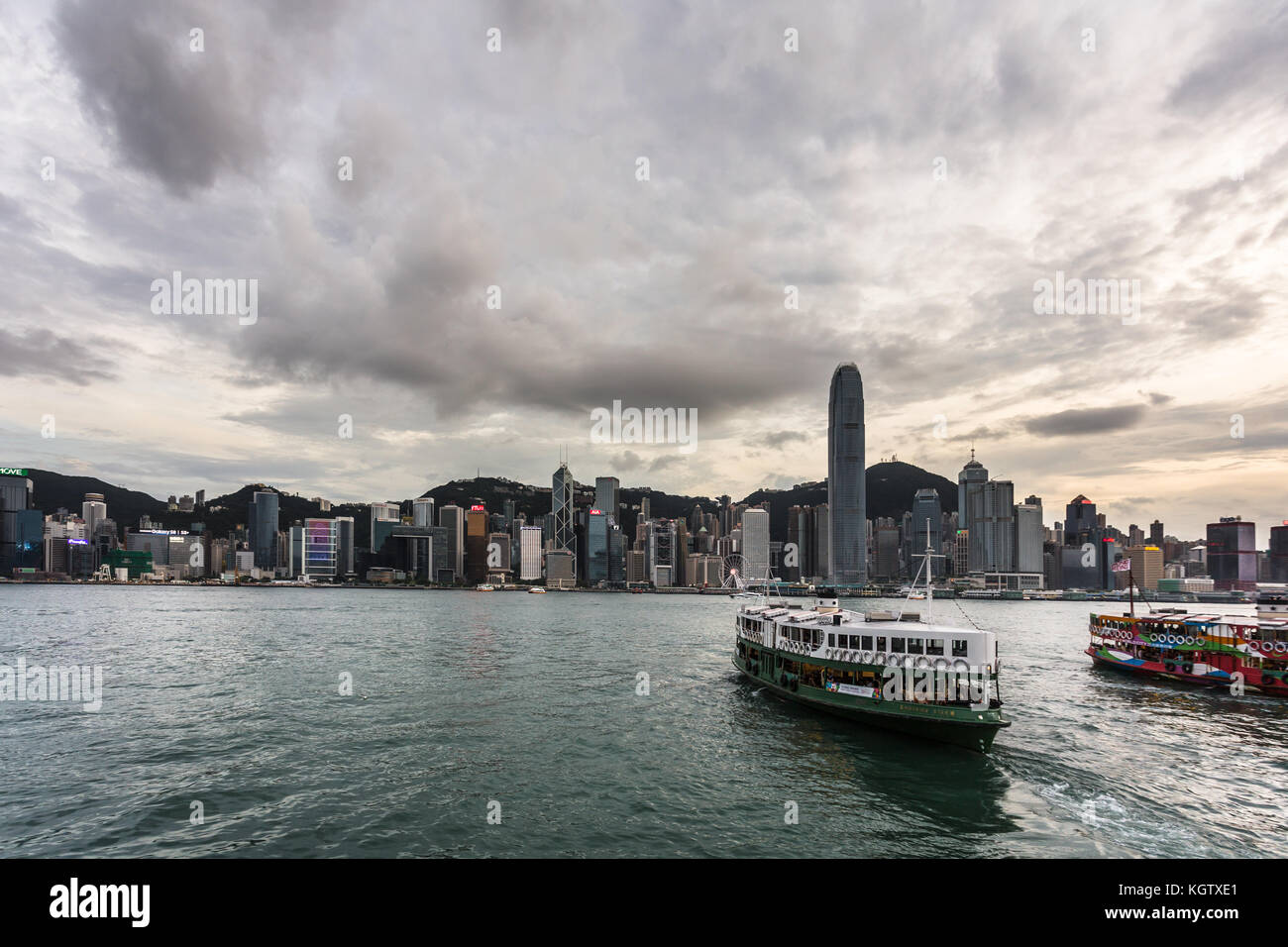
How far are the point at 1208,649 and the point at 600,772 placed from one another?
210 ft

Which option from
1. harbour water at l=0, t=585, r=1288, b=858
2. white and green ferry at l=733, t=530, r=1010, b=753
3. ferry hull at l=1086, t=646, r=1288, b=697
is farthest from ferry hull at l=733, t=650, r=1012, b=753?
ferry hull at l=1086, t=646, r=1288, b=697

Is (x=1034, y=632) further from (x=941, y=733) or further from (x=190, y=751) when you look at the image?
(x=190, y=751)

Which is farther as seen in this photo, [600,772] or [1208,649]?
[1208,649]

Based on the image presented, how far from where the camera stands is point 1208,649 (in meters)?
61.2

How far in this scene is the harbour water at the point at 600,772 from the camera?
1025 inches

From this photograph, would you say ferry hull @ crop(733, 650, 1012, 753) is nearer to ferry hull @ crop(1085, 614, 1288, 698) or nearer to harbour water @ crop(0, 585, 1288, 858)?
harbour water @ crop(0, 585, 1288, 858)

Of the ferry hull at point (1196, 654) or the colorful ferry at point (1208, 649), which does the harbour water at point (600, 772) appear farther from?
the colorful ferry at point (1208, 649)

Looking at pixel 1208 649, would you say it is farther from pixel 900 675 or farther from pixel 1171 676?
pixel 900 675

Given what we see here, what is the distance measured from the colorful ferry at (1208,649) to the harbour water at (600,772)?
283cm

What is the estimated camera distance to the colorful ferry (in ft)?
187

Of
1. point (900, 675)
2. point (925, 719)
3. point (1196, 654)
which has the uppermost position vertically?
point (900, 675)

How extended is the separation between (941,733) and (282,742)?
40.8m

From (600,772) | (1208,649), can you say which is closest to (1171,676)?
(1208,649)
